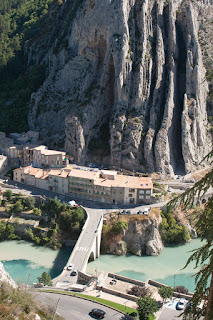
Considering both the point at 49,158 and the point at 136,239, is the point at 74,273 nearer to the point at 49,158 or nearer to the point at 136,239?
the point at 136,239

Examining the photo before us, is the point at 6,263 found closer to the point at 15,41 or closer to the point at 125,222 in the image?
the point at 125,222

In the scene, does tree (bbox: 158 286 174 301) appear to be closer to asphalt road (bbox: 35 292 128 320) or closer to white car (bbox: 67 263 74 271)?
asphalt road (bbox: 35 292 128 320)

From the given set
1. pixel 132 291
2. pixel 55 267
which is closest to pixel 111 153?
pixel 55 267

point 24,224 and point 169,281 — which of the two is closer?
point 169,281

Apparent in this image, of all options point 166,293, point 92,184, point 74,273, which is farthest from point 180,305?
point 92,184

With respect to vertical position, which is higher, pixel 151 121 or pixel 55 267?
pixel 151 121

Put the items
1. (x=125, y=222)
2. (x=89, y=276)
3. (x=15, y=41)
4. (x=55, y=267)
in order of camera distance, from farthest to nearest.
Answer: (x=15, y=41) → (x=125, y=222) → (x=55, y=267) → (x=89, y=276)

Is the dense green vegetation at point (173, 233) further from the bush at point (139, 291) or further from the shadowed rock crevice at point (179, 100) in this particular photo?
the shadowed rock crevice at point (179, 100)
